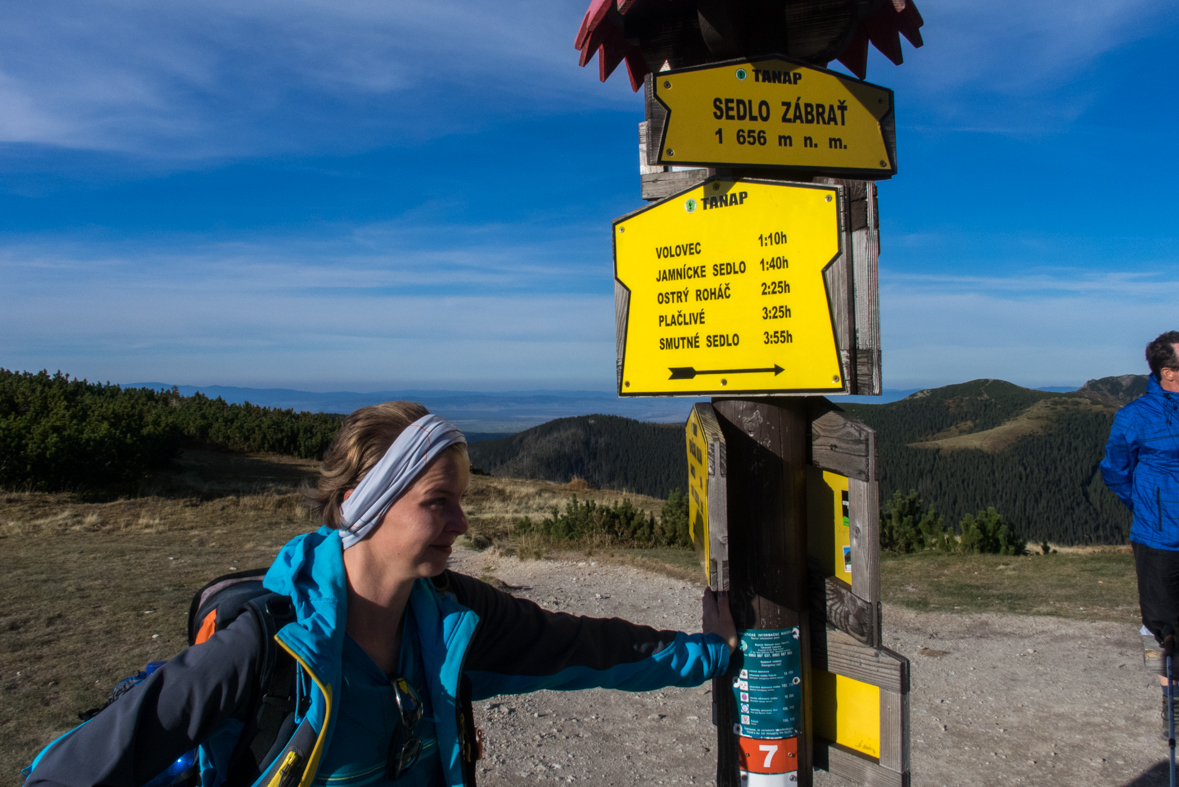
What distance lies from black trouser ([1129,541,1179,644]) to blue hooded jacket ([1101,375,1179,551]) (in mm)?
50

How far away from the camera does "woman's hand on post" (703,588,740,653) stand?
196 centimetres

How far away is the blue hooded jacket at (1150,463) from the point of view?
3.71 m

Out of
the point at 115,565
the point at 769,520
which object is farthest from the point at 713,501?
the point at 115,565

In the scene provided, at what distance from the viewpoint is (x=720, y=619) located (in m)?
1.99

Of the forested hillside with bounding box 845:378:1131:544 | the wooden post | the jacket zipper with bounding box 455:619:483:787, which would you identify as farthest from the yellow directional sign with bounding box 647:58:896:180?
the forested hillside with bounding box 845:378:1131:544

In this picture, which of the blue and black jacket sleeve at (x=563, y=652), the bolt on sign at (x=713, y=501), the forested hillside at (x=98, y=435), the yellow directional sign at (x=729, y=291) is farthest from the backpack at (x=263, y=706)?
the forested hillside at (x=98, y=435)

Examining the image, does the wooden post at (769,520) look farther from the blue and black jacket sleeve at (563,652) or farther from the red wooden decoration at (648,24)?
the red wooden decoration at (648,24)

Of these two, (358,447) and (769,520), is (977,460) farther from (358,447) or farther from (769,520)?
(358,447)

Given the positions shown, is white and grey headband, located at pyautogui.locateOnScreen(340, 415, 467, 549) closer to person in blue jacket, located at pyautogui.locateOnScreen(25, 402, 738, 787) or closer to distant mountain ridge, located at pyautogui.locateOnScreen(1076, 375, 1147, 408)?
person in blue jacket, located at pyautogui.locateOnScreen(25, 402, 738, 787)

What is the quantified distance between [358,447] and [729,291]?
98cm

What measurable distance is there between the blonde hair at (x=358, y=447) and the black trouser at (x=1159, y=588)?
12.3ft

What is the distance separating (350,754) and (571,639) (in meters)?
0.60

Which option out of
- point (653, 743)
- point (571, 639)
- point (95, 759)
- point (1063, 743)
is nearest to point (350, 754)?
point (95, 759)

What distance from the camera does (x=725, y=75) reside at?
190 cm
